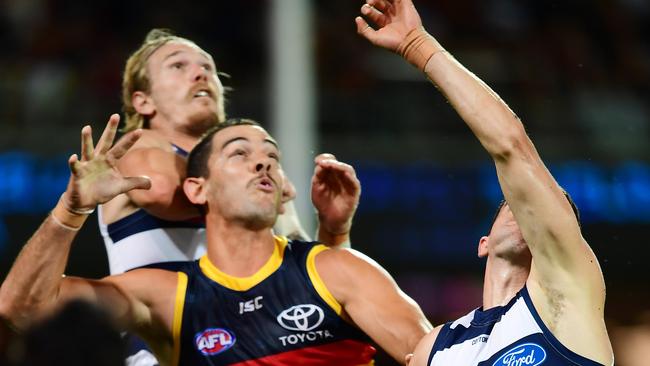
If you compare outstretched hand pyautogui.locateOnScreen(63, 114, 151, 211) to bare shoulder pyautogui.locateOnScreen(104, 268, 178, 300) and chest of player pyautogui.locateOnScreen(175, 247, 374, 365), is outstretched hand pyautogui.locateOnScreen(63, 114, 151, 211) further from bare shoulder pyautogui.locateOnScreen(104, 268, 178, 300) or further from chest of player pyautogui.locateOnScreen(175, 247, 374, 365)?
chest of player pyautogui.locateOnScreen(175, 247, 374, 365)

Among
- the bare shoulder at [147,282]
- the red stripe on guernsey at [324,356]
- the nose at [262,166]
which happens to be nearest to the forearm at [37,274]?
the bare shoulder at [147,282]

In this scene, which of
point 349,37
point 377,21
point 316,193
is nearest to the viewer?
point 377,21

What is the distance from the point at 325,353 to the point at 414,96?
630 centimetres

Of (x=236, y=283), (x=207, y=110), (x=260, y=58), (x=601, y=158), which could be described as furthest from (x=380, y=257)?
(x=236, y=283)

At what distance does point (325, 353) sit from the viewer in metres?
4.71

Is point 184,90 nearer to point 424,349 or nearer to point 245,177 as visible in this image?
point 245,177

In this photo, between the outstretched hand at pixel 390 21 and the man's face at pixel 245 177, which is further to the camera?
the man's face at pixel 245 177

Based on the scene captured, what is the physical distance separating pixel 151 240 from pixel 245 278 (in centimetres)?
71

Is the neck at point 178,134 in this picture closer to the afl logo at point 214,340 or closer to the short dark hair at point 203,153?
the short dark hair at point 203,153

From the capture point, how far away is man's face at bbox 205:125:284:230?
4.96 metres

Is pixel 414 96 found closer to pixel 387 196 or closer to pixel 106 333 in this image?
pixel 387 196

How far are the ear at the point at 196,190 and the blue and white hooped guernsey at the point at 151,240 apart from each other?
0.31m

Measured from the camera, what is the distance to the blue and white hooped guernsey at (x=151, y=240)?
5.39 m

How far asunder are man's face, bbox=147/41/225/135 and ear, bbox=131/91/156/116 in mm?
17
